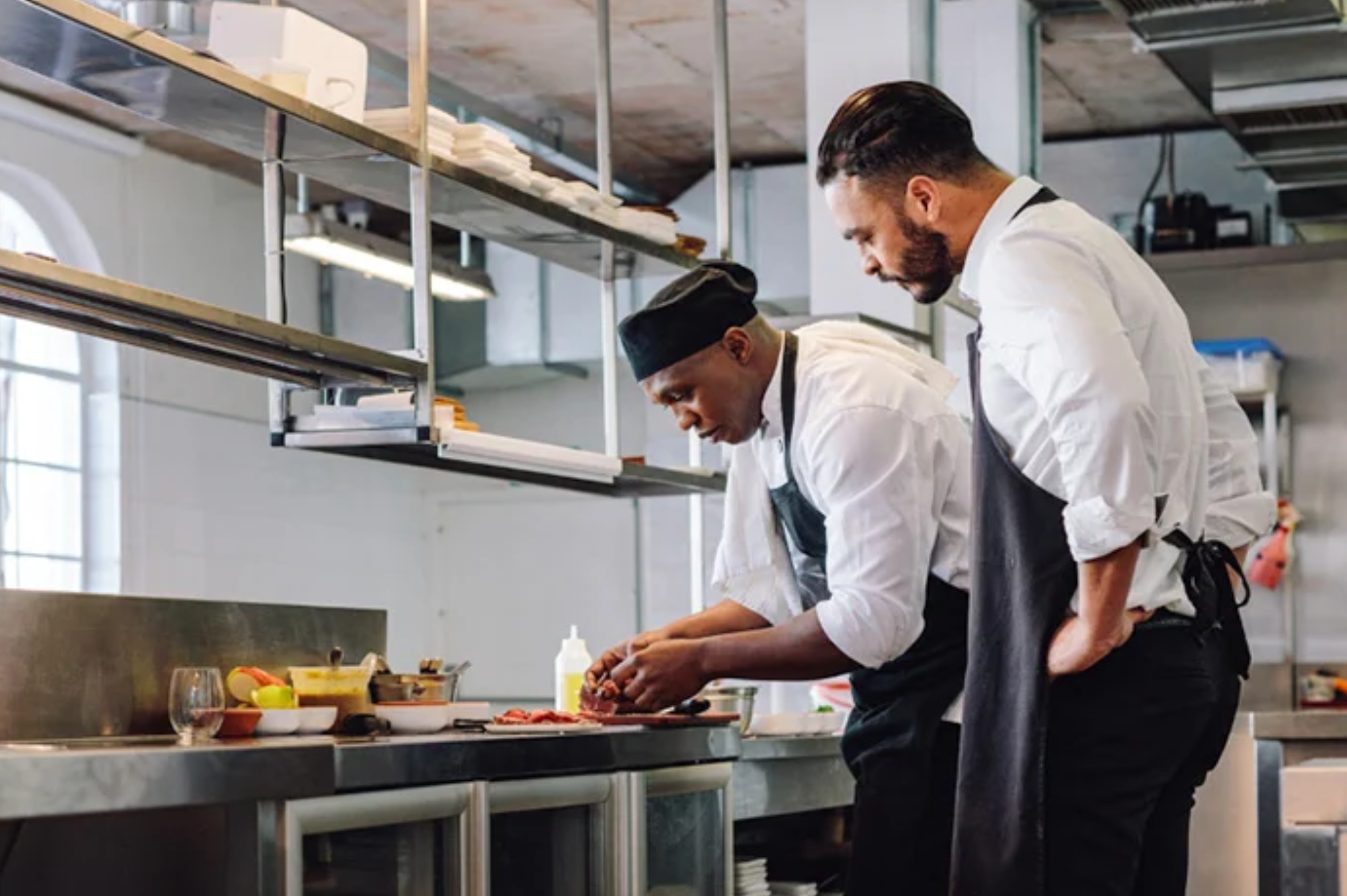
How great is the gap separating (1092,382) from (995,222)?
13.6 inches

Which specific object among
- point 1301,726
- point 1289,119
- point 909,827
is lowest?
point 909,827

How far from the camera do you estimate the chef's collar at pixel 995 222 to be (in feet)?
7.55

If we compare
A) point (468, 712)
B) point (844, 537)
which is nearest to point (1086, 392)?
point (844, 537)

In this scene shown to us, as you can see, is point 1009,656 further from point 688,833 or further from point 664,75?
point 664,75

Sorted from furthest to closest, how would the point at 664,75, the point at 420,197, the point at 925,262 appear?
the point at 664,75 → the point at 420,197 → the point at 925,262

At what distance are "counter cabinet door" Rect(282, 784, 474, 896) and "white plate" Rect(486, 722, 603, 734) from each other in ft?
1.14

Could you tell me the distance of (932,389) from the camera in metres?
2.93

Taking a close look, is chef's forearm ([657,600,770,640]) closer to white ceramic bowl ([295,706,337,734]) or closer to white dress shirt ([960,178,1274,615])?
white ceramic bowl ([295,706,337,734])

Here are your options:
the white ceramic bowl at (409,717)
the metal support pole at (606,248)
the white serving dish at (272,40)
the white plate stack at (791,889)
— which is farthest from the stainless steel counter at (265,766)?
the metal support pole at (606,248)

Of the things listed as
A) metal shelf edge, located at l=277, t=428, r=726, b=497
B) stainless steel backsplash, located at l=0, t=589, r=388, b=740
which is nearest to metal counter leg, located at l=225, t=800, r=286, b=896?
stainless steel backsplash, located at l=0, t=589, r=388, b=740

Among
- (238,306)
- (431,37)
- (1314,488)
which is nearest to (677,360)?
(431,37)

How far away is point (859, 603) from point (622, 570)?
7.66m

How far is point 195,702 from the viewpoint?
9.56 feet

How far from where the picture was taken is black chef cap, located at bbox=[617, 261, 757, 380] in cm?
297
